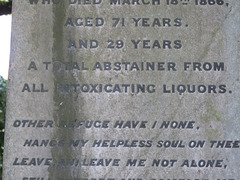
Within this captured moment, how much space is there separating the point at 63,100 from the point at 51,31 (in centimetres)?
69

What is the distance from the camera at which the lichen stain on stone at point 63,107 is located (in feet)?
9.90

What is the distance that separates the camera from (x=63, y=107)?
3.09 metres

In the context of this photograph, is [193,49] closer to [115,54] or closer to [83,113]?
[115,54]

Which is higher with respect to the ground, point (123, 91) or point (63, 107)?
point (123, 91)

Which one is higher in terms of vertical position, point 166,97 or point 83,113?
point 166,97

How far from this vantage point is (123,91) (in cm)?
313

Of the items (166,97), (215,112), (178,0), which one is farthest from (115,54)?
(215,112)

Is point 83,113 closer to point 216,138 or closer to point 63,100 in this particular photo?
point 63,100

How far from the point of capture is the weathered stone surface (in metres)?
3.04

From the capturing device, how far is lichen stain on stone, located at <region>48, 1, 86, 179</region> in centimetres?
302

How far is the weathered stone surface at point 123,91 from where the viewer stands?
3043mm

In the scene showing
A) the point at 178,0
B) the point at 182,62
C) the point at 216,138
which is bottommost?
the point at 216,138

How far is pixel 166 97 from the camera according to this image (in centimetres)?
313

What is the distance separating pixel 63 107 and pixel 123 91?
0.59 metres
